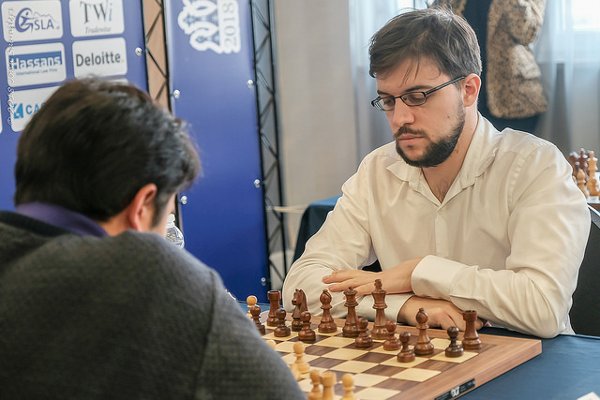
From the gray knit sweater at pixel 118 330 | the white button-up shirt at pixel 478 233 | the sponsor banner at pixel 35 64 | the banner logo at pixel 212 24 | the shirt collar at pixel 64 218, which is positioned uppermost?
the banner logo at pixel 212 24

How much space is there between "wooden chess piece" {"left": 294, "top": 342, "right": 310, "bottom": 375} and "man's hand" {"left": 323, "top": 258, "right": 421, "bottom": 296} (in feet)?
1.49

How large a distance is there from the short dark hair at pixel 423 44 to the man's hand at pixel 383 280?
52 centimetres

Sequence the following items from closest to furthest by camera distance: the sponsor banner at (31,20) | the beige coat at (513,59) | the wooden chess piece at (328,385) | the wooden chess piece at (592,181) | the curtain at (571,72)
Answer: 1. the wooden chess piece at (328,385)
2. the wooden chess piece at (592,181)
3. the sponsor banner at (31,20)
4. the beige coat at (513,59)
5. the curtain at (571,72)

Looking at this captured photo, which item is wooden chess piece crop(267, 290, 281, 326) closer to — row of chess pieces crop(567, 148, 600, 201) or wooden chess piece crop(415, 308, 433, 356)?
wooden chess piece crop(415, 308, 433, 356)

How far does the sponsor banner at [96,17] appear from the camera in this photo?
4.53 m

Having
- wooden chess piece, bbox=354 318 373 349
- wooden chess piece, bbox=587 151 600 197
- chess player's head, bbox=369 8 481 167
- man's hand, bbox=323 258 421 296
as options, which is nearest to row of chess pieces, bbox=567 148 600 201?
wooden chess piece, bbox=587 151 600 197

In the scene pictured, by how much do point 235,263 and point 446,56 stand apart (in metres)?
3.08

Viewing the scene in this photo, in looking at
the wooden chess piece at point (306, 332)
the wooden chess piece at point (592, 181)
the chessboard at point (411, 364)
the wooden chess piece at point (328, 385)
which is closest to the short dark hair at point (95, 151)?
the wooden chess piece at point (328, 385)

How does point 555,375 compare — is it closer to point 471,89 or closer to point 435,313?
point 435,313

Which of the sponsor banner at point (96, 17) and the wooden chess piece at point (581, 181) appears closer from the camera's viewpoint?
the wooden chess piece at point (581, 181)

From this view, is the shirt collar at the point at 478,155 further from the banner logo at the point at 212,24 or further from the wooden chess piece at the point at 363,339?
the banner logo at the point at 212,24

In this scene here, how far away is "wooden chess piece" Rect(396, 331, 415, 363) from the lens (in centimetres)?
193

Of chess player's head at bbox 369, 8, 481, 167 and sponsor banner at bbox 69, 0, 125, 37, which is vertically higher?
sponsor banner at bbox 69, 0, 125, 37

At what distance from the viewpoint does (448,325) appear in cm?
220
